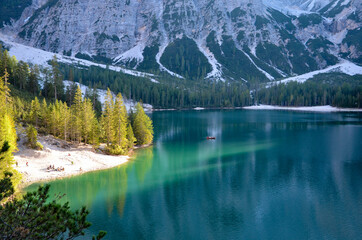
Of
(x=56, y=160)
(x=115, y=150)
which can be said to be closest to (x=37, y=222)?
(x=56, y=160)

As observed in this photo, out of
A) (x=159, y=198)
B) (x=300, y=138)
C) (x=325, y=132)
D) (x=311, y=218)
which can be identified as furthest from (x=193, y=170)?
(x=325, y=132)

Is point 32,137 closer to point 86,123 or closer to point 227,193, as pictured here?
point 86,123

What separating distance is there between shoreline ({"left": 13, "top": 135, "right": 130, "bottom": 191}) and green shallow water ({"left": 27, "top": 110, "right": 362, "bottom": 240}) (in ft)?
8.23

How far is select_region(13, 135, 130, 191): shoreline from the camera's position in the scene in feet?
147

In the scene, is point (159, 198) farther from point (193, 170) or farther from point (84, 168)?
point (84, 168)

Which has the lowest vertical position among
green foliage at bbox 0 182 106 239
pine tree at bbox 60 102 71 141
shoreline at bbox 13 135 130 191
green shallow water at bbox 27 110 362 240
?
green shallow water at bbox 27 110 362 240

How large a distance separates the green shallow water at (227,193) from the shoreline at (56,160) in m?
2.51

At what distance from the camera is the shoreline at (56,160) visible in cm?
4495

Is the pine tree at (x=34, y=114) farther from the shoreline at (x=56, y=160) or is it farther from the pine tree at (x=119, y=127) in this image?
the pine tree at (x=119, y=127)

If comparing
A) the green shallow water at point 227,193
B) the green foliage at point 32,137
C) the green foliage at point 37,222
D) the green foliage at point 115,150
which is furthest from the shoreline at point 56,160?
the green foliage at point 37,222

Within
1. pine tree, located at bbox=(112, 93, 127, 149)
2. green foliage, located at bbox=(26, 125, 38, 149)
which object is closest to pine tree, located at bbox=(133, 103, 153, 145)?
pine tree, located at bbox=(112, 93, 127, 149)

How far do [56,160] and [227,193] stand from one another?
1214 inches

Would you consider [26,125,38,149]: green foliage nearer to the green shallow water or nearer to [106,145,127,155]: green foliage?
the green shallow water

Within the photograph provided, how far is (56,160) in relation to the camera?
50.6 metres
